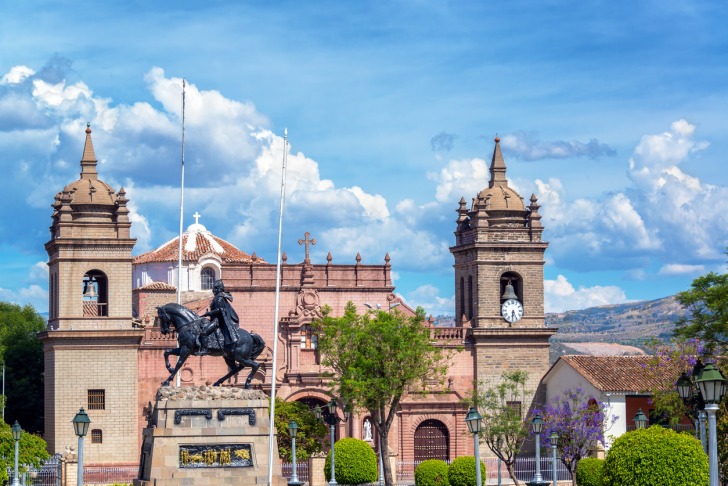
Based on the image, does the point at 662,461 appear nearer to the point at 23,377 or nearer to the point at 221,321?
the point at 221,321

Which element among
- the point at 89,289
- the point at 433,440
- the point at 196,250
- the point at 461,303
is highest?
the point at 196,250

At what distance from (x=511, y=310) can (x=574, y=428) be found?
9.80 metres

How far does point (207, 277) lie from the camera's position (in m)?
74.7

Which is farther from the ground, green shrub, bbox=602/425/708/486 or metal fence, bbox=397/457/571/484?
green shrub, bbox=602/425/708/486

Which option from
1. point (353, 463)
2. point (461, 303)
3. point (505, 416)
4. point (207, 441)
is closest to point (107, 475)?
point (353, 463)

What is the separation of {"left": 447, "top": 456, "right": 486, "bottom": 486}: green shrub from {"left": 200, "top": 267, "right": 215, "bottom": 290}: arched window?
22.9m

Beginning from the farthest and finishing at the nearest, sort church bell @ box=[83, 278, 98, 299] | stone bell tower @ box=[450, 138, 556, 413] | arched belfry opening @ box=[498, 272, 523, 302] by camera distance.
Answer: arched belfry opening @ box=[498, 272, 523, 302], stone bell tower @ box=[450, 138, 556, 413], church bell @ box=[83, 278, 98, 299]

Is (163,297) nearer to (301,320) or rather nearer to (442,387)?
(301,320)

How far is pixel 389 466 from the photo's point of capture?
5872cm

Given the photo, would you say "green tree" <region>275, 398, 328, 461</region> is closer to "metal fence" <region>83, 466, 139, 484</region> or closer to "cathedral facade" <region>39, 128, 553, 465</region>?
"cathedral facade" <region>39, 128, 553, 465</region>

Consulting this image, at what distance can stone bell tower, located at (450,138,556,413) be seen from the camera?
68.1 metres

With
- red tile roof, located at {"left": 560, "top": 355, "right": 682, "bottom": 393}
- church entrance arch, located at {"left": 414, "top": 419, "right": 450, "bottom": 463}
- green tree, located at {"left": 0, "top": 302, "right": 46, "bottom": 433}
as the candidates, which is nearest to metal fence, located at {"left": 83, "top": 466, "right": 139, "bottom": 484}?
green tree, located at {"left": 0, "top": 302, "right": 46, "bottom": 433}

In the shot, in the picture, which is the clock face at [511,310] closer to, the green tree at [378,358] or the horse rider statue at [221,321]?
the green tree at [378,358]

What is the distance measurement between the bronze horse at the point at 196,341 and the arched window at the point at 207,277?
3089 centimetres
